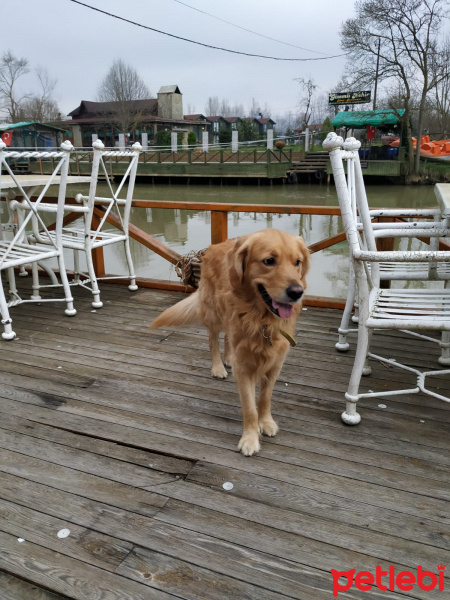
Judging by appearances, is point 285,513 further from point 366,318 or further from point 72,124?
point 72,124

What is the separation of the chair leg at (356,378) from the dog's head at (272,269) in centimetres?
37

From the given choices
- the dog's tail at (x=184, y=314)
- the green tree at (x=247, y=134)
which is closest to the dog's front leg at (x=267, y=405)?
the dog's tail at (x=184, y=314)

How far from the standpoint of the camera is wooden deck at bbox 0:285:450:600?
127cm

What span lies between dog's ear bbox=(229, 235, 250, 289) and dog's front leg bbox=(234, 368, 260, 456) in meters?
0.38

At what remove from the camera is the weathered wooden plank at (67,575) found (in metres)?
1.21

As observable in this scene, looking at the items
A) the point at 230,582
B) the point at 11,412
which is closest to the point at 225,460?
the point at 230,582

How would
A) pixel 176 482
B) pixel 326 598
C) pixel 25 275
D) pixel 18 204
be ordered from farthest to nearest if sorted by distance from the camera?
pixel 25 275 → pixel 18 204 → pixel 176 482 → pixel 326 598

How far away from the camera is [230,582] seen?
1.24 meters

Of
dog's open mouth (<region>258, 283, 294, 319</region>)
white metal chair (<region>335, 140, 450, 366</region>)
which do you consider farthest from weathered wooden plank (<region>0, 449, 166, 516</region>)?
white metal chair (<region>335, 140, 450, 366</region>)

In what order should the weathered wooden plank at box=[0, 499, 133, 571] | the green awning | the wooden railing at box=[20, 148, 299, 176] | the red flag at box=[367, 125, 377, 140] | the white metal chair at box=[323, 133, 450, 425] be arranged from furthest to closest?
1. the red flag at box=[367, 125, 377, 140]
2. the green awning
3. the wooden railing at box=[20, 148, 299, 176]
4. the white metal chair at box=[323, 133, 450, 425]
5. the weathered wooden plank at box=[0, 499, 133, 571]

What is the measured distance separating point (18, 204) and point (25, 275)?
48.7 inches

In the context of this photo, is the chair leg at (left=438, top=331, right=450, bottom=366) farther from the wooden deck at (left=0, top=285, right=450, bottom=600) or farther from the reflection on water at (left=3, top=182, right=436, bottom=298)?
the reflection on water at (left=3, top=182, right=436, bottom=298)

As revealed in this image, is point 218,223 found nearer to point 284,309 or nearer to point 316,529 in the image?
point 284,309

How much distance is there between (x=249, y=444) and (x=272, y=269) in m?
0.71
